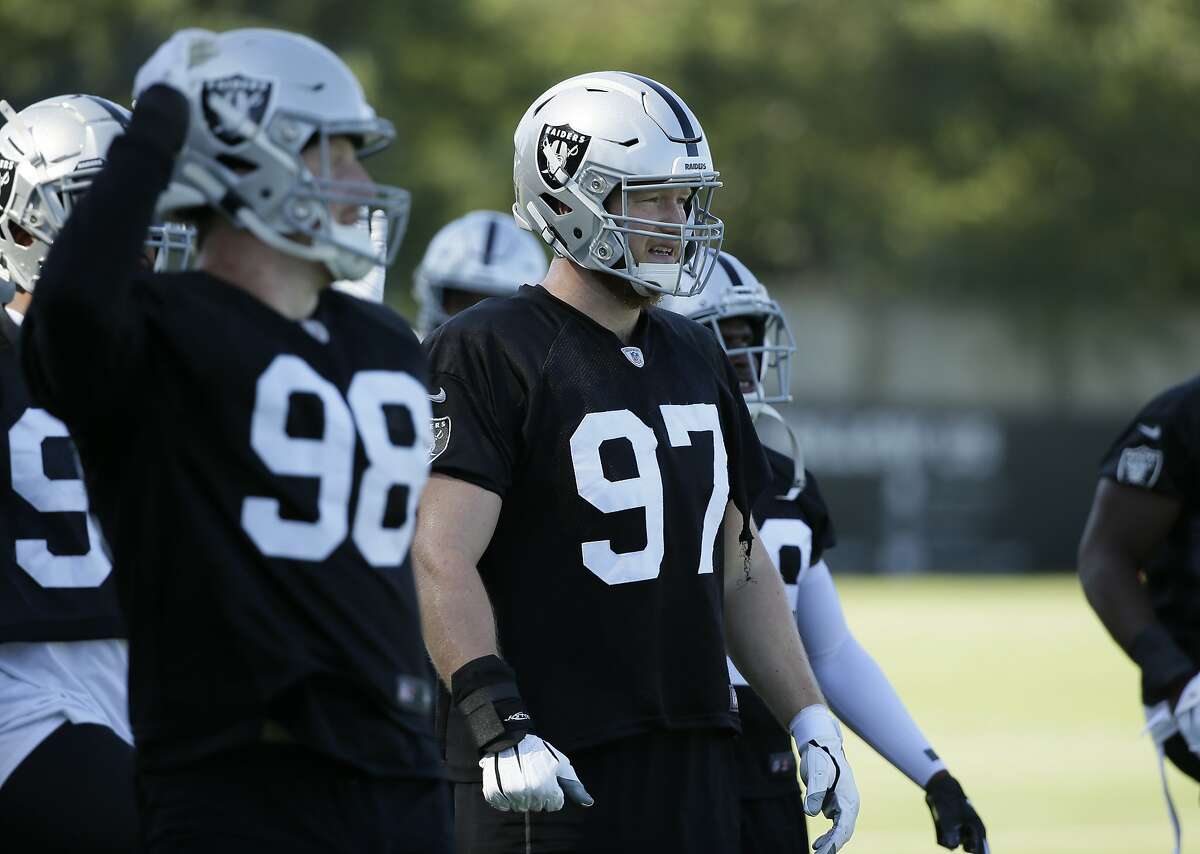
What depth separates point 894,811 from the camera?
8.05 m

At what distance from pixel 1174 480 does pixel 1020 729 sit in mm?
5872

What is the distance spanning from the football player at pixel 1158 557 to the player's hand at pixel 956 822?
123 cm

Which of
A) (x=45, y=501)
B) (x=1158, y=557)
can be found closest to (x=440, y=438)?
(x=45, y=501)

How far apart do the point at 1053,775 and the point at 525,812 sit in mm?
6167

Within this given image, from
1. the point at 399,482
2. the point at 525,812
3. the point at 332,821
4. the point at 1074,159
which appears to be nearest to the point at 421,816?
the point at 332,821

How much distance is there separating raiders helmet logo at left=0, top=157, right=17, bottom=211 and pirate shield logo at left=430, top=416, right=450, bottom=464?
94 centimetres

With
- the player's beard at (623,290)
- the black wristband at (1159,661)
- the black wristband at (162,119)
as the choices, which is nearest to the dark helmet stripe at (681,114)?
the player's beard at (623,290)

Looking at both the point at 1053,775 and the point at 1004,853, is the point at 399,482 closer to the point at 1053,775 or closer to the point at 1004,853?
the point at 1004,853

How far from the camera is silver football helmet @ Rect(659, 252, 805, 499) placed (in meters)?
4.56

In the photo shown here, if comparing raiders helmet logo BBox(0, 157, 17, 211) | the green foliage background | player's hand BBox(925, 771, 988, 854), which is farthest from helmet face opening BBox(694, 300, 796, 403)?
the green foliage background

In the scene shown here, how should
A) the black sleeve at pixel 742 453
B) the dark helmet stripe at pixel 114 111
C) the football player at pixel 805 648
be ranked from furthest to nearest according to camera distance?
1. the football player at pixel 805 648
2. the dark helmet stripe at pixel 114 111
3. the black sleeve at pixel 742 453

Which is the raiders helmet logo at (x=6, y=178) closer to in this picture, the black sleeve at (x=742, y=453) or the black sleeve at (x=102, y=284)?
the black sleeve at (x=102, y=284)

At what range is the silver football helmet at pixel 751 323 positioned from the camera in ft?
15.0

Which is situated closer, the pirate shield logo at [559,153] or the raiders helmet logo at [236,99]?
the raiders helmet logo at [236,99]
